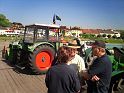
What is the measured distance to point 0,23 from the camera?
125562mm

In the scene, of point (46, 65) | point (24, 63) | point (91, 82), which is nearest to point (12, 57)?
point (24, 63)

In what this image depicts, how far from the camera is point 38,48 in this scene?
11320 mm

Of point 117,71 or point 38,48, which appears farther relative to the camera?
point 38,48

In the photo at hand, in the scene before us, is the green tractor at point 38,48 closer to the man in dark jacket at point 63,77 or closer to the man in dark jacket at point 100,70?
the man in dark jacket at point 100,70

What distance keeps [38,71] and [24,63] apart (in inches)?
45.6

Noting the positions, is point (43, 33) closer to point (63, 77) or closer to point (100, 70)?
point (100, 70)

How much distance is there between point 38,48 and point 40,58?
0.44 m

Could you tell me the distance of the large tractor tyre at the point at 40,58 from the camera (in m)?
11.1

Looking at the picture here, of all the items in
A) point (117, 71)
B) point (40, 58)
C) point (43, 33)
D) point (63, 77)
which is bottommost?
point (40, 58)

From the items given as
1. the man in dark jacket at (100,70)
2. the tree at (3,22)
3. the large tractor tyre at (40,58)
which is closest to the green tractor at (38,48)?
the large tractor tyre at (40,58)

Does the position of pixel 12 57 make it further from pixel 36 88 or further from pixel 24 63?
pixel 36 88

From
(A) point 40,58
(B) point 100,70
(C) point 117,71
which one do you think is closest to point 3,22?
(A) point 40,58

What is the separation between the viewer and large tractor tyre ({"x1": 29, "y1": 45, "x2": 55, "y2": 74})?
11.1 metres

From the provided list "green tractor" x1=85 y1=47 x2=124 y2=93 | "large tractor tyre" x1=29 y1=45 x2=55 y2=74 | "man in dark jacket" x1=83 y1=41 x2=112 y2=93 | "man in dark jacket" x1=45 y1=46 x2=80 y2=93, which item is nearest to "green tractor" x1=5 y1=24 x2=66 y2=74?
"large tractor tyre" x1=29 y1=45 x2=55 y2=74
